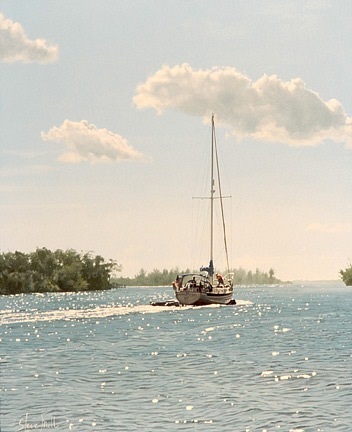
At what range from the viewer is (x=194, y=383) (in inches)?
1423

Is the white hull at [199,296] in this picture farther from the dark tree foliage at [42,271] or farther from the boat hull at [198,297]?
the dark tree foliage at [42,271]

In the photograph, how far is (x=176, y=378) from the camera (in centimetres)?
3772

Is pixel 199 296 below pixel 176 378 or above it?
above

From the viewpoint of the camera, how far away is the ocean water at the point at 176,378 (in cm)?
2806

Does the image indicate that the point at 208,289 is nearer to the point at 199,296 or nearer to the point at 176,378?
the point at 199,296

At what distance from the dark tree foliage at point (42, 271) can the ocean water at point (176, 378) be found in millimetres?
108187

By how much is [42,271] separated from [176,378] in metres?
151

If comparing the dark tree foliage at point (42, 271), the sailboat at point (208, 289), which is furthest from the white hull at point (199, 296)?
the dark tree foliage at point (42, 271)

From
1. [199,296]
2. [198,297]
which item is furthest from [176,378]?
[198,297]

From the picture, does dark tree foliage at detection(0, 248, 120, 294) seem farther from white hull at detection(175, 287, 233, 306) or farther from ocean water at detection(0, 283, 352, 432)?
ocean water at detection(0, 283, 352, 432)

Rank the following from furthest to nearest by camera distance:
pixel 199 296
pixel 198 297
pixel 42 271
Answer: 1. pixel 42 271
2. pixel 198 297
3. pixel 199 296

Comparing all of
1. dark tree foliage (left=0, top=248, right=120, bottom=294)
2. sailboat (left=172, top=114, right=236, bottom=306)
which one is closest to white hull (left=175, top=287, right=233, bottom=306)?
sailboat (left=172, top=114, right=236, bottom=306)

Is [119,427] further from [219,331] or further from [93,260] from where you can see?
[93,260]

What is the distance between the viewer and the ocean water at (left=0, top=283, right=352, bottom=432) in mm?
28062
